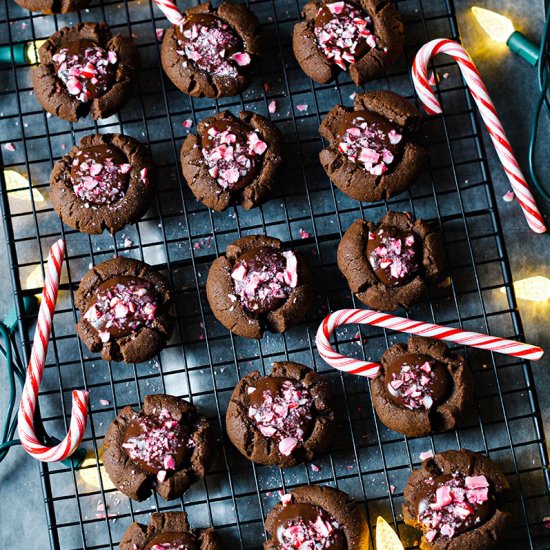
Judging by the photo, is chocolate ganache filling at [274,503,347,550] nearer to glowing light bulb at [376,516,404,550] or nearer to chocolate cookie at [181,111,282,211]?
glowing light bulb at [376,516,404,550]

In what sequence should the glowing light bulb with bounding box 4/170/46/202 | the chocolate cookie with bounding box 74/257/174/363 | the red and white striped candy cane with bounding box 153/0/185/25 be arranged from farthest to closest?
the glowing light bulb with bounding box 4/170/46/202, the red and white striped candy cane with bounding box 153/0/185/25, the chocolate cookie with bounding box 74/257/174/363

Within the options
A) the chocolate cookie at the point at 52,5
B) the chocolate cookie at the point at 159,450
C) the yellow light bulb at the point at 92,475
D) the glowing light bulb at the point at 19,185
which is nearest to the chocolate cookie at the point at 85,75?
the chocolate cookie at the point at 52,5

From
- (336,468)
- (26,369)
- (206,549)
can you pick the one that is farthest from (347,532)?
(26,369)

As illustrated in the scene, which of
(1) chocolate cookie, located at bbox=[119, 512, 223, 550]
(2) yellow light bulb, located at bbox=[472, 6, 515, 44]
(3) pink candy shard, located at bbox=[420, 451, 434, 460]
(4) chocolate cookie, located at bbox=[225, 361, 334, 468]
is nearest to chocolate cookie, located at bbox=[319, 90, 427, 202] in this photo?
(2) yellow light bulb, located at bbox=[472, 6, 515, 44]

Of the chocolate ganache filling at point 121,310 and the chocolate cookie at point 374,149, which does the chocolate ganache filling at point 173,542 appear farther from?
the chocolate cookie at point 374,149

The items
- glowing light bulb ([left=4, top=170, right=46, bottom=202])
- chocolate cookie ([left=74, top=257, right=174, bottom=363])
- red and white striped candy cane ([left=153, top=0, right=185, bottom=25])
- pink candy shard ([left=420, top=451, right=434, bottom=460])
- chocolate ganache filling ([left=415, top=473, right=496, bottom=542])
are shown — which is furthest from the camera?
glowing light bulb ([left=4, top=170, right=46, bottom=202])

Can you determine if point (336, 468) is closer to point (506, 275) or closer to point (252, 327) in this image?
point (252, 327)

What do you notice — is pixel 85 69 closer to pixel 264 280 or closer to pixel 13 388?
pixel 264 280
